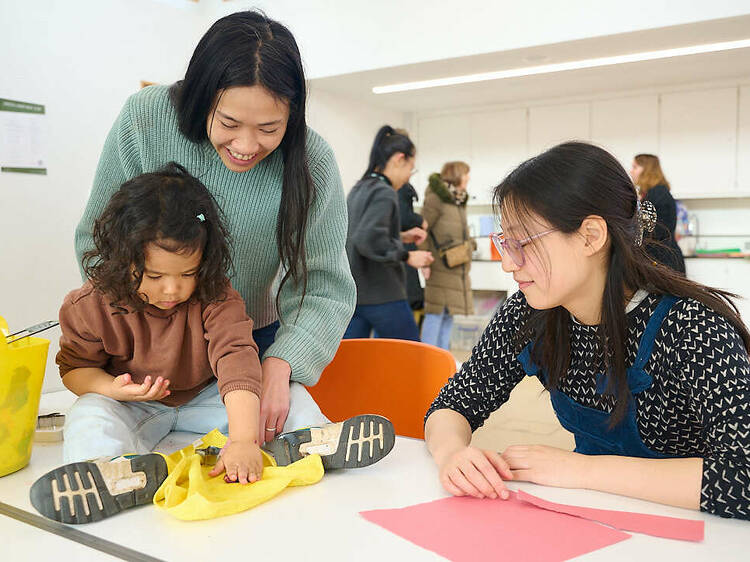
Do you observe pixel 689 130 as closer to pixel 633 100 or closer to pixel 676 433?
pixel 633 100

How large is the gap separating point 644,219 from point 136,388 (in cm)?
92

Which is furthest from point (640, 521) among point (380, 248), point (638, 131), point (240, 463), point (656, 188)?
point (638, 131)

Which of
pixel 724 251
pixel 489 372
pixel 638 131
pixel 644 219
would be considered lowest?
pixel 489 372

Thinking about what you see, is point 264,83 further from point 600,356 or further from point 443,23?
point 443,23

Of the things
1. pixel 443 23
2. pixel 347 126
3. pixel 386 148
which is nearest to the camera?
pixel 386 148

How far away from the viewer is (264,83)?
1.25 meters

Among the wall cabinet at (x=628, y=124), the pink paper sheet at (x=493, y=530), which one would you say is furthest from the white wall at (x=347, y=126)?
the pink paper sheet at (x=493, y=530)

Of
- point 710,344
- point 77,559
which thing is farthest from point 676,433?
point 77,559

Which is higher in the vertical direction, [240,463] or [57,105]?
[57,105]

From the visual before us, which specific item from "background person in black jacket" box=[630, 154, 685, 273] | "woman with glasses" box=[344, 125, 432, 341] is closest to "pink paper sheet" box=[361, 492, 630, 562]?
"woman with glasses" box=[344, 125, 432, 341]

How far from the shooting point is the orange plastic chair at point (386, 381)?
1.57m

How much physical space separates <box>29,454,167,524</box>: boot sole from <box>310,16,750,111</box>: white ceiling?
389 cm

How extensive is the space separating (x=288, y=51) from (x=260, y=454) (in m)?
0.74

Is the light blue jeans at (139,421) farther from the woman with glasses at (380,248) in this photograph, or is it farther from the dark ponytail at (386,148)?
the dark ponytail at (386,148)
